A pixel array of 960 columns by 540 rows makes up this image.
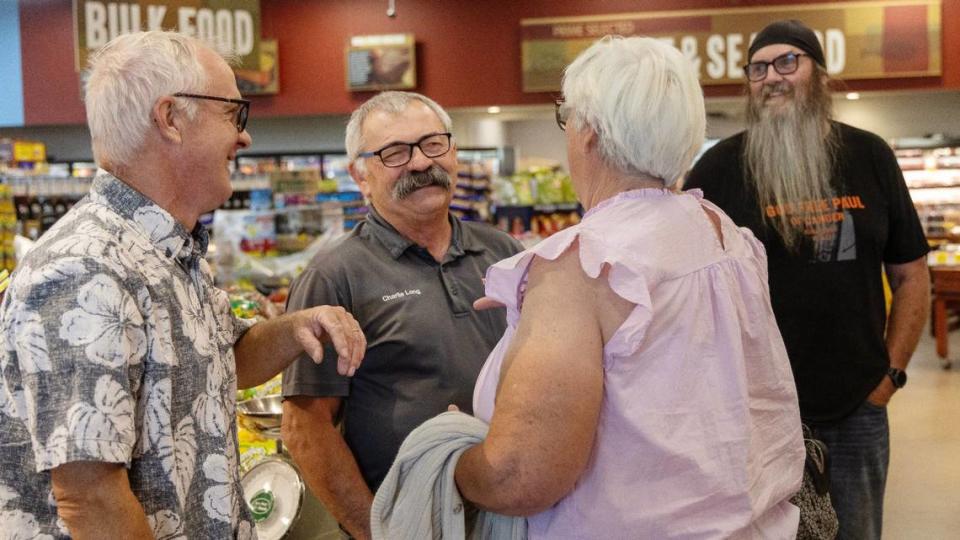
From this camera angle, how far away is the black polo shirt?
223 centimetres

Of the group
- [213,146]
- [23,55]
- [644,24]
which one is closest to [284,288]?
[213,146]

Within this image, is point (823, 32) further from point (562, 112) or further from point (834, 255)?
point (562, 112)

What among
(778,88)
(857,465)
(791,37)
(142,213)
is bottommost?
(857,465)

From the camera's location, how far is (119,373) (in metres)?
1.38

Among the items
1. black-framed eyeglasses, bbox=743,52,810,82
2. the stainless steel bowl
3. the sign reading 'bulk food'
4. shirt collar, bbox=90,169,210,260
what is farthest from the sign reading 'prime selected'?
the sign reading 'bulk food'

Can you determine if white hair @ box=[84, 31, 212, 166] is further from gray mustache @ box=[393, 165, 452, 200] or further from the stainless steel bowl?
the stainless steel bowl

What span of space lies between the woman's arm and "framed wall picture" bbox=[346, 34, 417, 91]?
7799mm

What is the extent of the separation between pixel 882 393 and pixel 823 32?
21.5ft

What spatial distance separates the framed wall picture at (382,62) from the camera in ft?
29.8

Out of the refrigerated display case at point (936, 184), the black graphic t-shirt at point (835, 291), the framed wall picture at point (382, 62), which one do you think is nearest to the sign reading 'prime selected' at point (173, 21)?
the framed wall picture at point (382, 62)

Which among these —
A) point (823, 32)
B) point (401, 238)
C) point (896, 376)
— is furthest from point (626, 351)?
point (823, 32)

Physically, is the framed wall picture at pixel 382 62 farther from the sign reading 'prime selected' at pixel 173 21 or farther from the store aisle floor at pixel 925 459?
the store aisle floor at pixel 925 459

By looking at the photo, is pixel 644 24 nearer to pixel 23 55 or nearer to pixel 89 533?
pixel 23 55

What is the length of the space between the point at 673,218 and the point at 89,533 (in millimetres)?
977
